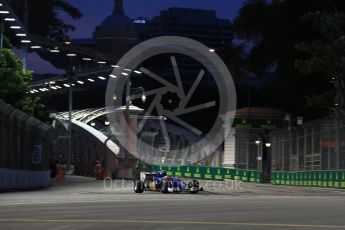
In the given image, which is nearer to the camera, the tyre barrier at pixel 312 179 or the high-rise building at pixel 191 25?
the tyre barrier at pixel 312 179

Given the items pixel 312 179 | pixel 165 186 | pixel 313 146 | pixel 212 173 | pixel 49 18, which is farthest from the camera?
pixel 49 18

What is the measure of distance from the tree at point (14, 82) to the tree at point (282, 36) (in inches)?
747

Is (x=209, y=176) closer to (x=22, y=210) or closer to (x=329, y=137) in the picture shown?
(x=329, y=137)

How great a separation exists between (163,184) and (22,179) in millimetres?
7389

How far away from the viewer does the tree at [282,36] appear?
50406mm

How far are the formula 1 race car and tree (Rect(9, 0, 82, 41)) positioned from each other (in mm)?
36105

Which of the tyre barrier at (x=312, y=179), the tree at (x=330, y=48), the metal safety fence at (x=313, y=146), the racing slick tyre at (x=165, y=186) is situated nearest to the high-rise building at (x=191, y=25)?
the metal safety fence at (x=313, y=146)

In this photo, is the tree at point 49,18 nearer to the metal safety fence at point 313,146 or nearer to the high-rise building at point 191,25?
the metal safety fence at point 313,146

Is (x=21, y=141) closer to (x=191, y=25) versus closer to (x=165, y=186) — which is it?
(x=165, y=186)

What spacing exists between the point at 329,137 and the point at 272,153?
18815 mm

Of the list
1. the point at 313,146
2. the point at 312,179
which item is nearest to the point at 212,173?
the point at 313,146

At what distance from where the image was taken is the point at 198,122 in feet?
390

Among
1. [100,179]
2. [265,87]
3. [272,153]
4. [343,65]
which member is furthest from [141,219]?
[265,87]

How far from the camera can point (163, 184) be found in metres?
31.3
